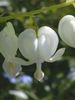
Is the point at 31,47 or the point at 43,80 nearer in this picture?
the point at 31,47

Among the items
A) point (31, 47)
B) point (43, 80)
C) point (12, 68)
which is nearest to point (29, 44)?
point (31, 47)

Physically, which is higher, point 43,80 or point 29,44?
point 29,44

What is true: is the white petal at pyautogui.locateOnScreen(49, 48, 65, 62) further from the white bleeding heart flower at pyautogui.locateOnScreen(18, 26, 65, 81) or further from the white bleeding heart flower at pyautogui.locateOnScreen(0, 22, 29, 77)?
the white bleeding heart flower at pyautogui.locateOnScreen(0, 22, 29, 77)

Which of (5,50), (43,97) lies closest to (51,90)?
(43,97)

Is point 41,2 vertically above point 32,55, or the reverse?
point 32,55

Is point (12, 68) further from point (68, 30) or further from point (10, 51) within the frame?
point (68, 30)

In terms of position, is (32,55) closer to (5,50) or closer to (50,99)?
(5,50)

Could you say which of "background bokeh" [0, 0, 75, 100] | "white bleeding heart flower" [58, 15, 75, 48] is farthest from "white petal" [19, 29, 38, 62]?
"background bokeh" [0, 0, 75, 100]
